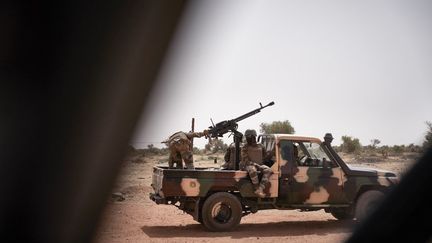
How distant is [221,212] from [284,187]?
131 cm

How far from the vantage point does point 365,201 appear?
9.25m

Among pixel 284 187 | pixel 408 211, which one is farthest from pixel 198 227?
pixel 408 211

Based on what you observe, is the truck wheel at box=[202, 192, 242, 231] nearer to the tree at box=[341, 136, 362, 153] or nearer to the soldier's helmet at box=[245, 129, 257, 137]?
the soldier's helmet at box=[245, 129, 257, 137]

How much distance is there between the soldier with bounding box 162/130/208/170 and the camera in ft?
32.4

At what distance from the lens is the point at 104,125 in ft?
70.2

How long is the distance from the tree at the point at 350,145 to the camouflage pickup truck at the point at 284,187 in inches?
1378

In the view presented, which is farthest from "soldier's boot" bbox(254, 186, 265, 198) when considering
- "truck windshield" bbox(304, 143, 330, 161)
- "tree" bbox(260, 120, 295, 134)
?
"tree" bbox(260, 120, 295, 134)

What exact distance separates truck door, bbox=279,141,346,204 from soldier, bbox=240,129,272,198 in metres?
0.41

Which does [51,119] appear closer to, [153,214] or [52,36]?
[52,36]

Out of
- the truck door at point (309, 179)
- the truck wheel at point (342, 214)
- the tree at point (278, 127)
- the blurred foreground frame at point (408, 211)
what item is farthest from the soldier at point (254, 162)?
the tree at point (278, 127)

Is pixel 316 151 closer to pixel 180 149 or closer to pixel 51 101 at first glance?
pixel 180 149

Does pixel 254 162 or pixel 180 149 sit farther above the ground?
pixel 180 149

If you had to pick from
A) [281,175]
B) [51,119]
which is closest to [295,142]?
[281,175]

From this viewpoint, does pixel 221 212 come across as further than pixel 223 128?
No
